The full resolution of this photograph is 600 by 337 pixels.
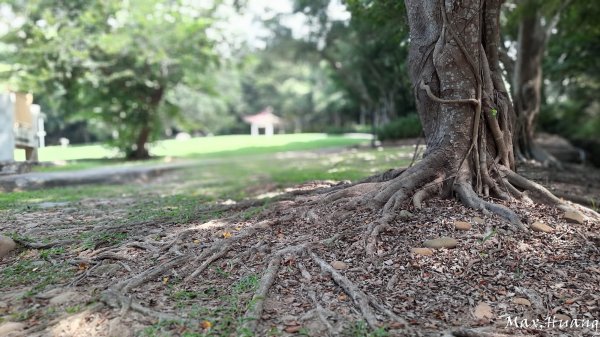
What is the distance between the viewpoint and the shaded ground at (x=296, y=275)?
3707 mm

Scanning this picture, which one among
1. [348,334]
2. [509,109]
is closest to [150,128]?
[509,109]

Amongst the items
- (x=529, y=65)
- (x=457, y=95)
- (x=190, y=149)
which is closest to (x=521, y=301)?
(x=457, y=95)

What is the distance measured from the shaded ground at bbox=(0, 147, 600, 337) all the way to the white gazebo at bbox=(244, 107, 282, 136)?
4893cm

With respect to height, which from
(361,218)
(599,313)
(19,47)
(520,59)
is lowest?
(599,313)

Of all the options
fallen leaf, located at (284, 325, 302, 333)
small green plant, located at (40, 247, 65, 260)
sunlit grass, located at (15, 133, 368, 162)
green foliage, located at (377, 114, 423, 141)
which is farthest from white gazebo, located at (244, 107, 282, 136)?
fallen leaf, located at (284, 325, 302, 333)

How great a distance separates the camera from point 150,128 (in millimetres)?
20719

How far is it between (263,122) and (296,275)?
167 ft

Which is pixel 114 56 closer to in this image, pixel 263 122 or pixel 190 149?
pixel 190 149

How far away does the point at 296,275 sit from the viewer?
4.52 m

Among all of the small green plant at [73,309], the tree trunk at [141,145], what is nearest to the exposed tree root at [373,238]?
the small green plant at [73,309]

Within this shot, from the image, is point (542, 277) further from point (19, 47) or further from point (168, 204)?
point (19, 47)

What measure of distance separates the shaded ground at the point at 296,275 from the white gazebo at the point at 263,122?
1926 inches

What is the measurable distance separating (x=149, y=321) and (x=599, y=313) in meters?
3.71

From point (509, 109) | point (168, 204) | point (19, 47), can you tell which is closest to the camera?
point (509, 109)
